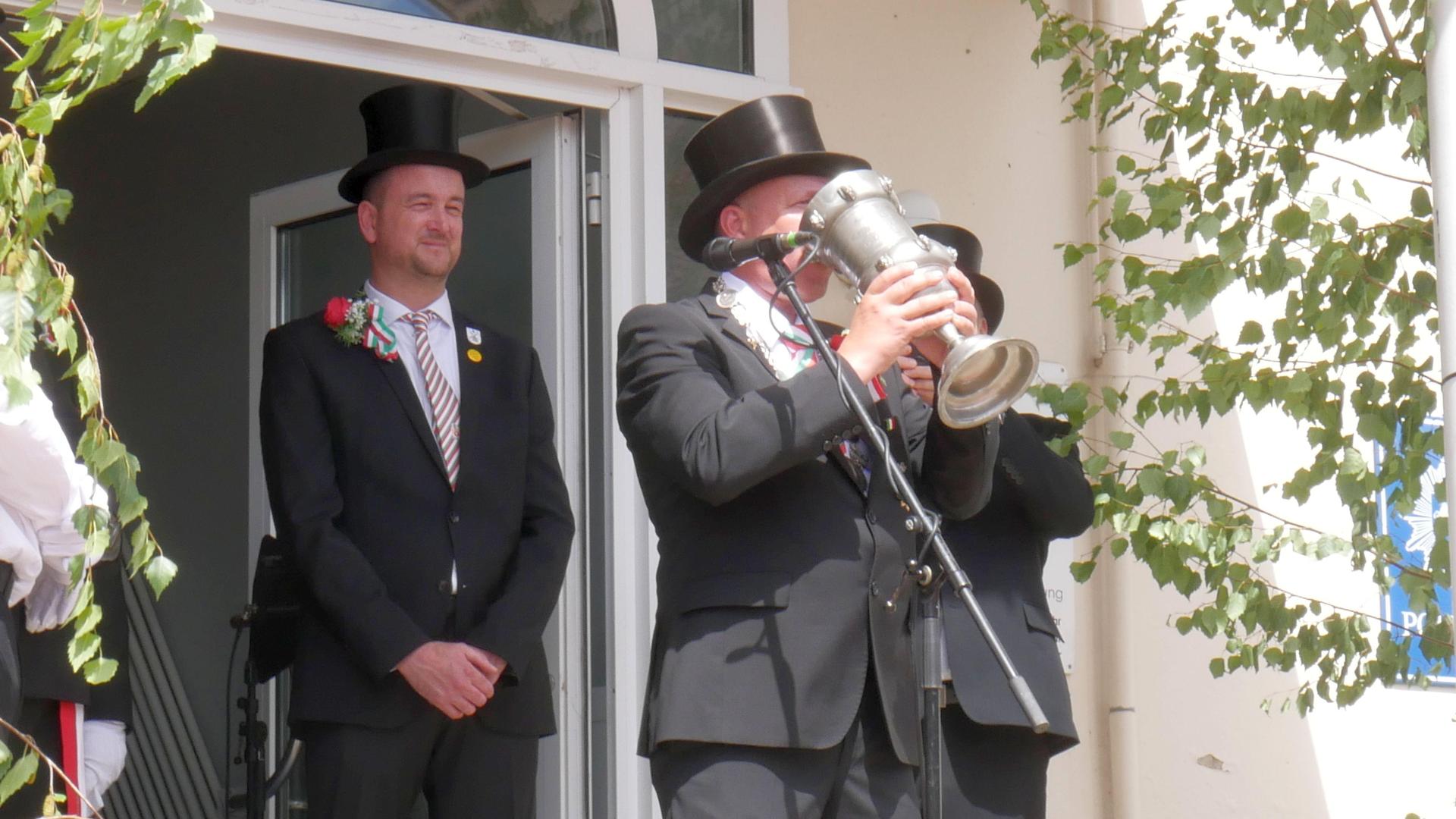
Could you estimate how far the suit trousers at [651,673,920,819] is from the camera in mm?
2639

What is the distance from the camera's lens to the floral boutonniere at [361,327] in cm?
407

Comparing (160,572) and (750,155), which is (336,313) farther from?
(160,572)

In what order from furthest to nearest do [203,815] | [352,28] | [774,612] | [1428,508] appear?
[203,815], [1428,508], [352,28], [774,612]

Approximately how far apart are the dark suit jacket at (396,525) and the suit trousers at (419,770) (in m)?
0.04

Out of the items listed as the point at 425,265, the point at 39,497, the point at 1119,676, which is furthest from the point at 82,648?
the point at 1119,676

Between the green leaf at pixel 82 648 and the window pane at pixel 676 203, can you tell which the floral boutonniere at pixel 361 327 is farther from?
Result: the green leaf at pixel 82 648

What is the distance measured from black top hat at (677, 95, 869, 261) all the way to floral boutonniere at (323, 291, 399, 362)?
3.57 ft

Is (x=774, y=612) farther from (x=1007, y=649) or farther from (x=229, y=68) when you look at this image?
(x=229, y=68)

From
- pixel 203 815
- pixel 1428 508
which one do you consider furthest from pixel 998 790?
pixel 203 815

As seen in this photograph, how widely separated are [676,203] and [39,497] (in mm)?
2344

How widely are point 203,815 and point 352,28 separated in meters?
3.27

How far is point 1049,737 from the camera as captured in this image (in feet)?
10.5

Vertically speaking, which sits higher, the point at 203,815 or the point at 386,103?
the point at 386,103

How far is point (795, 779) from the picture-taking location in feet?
8.73
